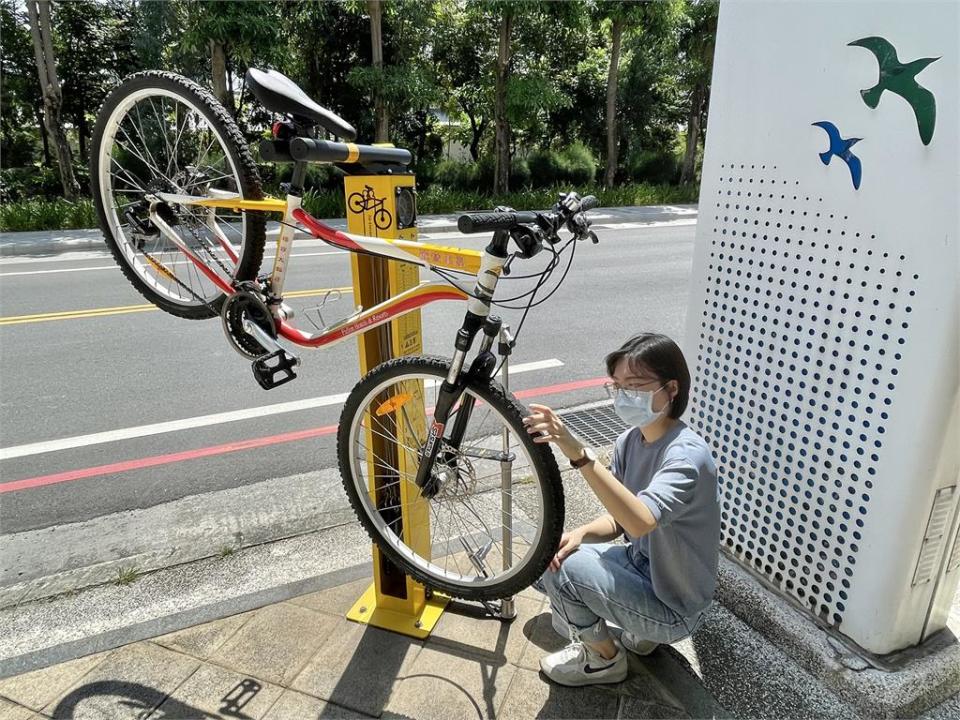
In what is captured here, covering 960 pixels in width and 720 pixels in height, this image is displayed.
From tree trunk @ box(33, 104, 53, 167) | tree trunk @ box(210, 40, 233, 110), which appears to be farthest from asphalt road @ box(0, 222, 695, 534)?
tree trunk @ box(33, 104, 53, 167)

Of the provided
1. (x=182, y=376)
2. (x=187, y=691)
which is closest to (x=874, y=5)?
(x=187, y=691)

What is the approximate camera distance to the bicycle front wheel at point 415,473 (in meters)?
2.02

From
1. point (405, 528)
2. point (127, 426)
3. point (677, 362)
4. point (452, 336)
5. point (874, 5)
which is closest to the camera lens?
point (874, 5)

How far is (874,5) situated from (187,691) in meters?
3.20

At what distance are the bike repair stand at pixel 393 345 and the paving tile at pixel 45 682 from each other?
1001 millimetres

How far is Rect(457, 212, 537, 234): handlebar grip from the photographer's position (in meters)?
1.83

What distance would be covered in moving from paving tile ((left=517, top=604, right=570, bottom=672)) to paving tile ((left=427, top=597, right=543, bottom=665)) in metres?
0.02

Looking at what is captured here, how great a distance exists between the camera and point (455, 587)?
237cm

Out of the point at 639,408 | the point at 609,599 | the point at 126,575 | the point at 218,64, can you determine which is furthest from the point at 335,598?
the point at 218,64

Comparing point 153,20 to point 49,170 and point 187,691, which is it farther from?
point 187,691

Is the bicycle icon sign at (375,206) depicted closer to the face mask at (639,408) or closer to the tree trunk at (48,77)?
the face mask at (639,408)

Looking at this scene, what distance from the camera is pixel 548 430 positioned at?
1.91 metres

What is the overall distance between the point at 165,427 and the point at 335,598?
2.56 m

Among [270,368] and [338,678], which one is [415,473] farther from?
[338,678]
